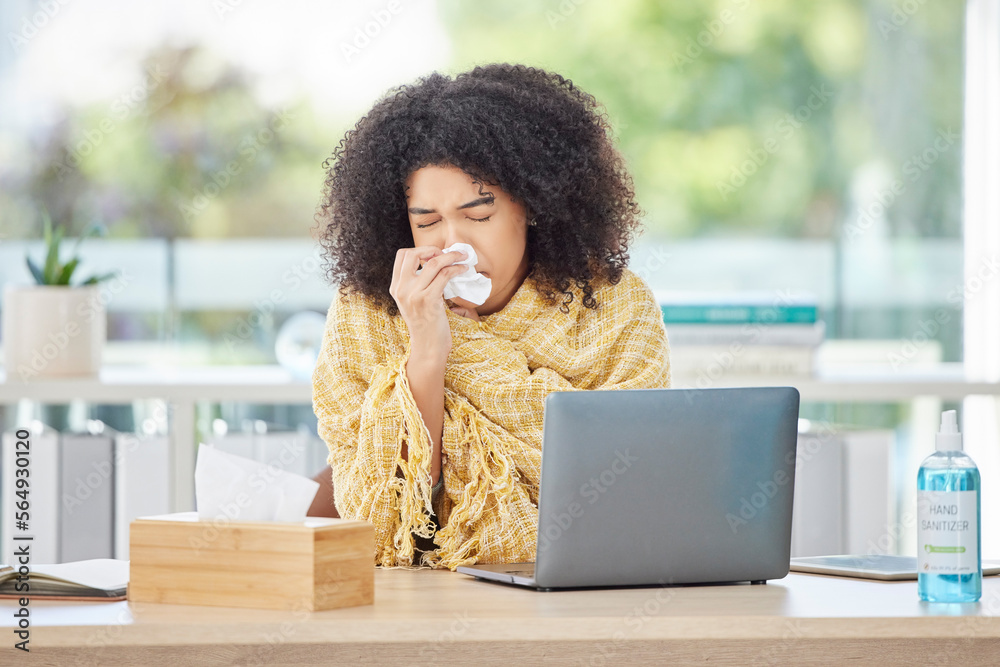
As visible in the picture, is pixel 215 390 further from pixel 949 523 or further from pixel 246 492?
pixel 949 523

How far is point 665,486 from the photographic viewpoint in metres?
1.21

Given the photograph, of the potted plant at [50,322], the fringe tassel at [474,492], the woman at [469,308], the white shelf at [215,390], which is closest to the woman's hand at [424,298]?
the woman at [469,308]

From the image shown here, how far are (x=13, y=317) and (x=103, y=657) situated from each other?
1.80 metres

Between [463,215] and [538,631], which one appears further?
[463,215]

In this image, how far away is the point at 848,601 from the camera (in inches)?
46.0

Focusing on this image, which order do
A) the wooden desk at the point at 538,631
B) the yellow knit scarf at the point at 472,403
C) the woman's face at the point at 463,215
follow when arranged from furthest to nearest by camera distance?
the woman's face at the point at 463,215 → the yellow knit scarf at the point at 472,403 → the wooden desk at the point at 538,631

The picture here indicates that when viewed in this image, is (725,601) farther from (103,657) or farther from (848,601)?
(103,657)

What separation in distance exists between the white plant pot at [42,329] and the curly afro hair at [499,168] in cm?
105

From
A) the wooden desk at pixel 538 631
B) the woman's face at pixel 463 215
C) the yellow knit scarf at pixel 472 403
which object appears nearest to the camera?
the wooden desk at pixel 538 631

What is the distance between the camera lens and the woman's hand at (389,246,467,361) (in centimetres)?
161

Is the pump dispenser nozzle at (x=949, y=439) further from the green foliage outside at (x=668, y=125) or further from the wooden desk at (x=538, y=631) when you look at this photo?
the green foliage outside at (x=668, y=125)

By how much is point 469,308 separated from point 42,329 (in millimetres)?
1362

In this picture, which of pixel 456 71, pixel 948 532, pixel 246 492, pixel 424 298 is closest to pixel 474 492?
pixel 424 298

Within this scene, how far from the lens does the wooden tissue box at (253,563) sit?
110 centimetres
